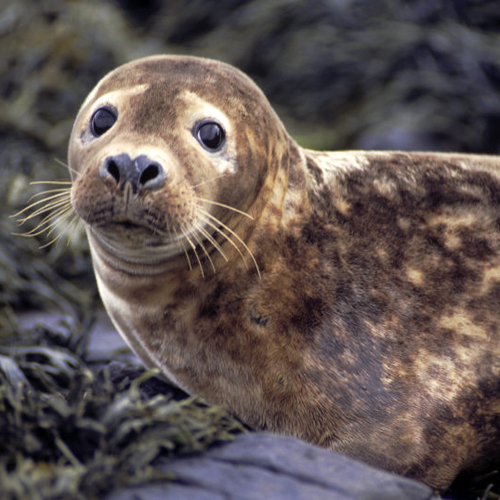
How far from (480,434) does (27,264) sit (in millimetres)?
4035

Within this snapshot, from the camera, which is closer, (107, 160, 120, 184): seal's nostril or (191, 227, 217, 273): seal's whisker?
(107, 160, 120, 184): seal's nostril

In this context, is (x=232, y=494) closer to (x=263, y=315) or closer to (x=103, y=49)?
(x=263, y=315)

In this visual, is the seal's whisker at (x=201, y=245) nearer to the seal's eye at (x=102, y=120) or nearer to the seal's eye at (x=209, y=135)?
the seal's eye at (x=209, y=135)

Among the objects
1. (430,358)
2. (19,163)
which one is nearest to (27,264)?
(19,163)

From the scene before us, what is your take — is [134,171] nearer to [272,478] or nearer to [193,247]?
[193,247]

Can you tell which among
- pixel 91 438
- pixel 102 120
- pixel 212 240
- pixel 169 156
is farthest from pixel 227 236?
pixel 91 438

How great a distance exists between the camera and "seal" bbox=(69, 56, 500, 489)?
284 cm

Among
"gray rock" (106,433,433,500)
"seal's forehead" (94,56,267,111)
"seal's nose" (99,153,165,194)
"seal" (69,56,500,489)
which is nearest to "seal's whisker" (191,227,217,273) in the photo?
"seal" (69,56,500,489)

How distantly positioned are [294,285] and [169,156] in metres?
0.74

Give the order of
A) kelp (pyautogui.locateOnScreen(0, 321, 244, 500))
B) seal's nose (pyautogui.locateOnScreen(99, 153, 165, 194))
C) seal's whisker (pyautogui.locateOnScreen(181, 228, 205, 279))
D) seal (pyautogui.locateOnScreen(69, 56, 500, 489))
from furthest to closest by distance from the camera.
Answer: seal (pyautogui.locateOnScreen(69, 56, 500, 489)) < seal's whisker (pyautogui.locateOnScreen(181, 228, 205, 279)) < seal's nose (pyautogui.locateOnScreen(99, 153, 165, 194)) < kelp (pyautogui.locateOnScreen(0, 321, 244, 500))

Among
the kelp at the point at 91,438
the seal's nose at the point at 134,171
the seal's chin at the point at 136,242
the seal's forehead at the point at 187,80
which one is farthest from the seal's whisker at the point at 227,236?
the kelp at the point at 91,438

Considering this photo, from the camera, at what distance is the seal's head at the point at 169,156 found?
259cm

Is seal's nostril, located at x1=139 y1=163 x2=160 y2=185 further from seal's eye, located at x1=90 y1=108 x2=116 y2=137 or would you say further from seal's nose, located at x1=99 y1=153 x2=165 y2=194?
seal's eye, located at x1=90 y1=108 x2=116 y2=137

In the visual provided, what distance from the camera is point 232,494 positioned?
216cm
